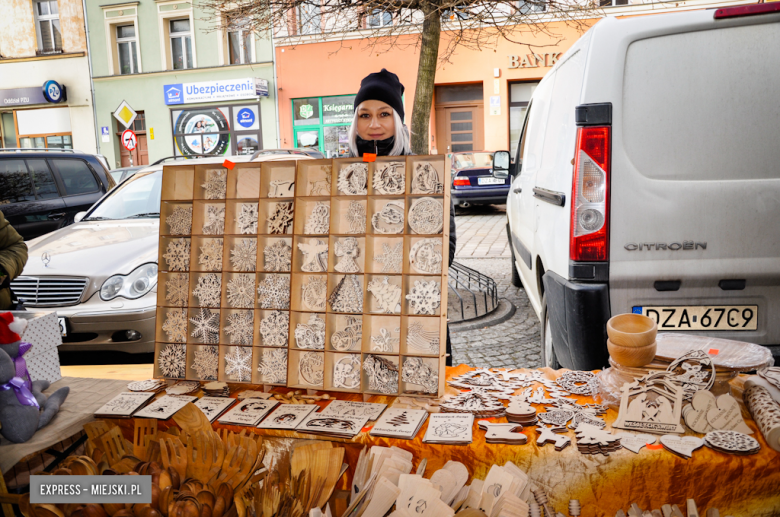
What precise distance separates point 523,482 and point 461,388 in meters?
0.54

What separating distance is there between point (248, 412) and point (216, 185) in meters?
Result: 0.81

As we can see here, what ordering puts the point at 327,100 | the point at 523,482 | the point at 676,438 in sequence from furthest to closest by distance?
the point at 327,100, the point at 676,438, the point at 523,482

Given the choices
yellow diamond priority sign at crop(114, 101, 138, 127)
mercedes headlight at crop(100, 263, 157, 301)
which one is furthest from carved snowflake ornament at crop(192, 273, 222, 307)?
yellow diamond priority sign at crop(114, 101, 138, 127)

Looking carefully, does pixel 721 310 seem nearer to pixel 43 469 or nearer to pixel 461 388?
pixel 461 388

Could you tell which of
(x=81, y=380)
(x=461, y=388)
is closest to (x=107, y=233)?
(x=81, y=380)

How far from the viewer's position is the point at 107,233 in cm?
493

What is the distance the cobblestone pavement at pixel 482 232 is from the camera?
9.54m

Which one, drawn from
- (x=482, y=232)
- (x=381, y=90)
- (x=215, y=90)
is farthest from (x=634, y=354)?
(x=215, y=90)

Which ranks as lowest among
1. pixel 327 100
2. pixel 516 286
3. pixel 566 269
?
pixel 516 286

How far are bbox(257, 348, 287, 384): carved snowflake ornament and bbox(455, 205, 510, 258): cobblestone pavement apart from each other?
7.30 meters

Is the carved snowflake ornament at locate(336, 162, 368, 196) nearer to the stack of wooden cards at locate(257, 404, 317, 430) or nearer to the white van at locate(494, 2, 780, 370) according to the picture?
the stack of wooden cards at locate(257, 404, 317, 430)

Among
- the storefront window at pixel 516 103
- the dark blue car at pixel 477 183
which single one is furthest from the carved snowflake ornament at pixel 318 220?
the storefront window at pixel 516 103

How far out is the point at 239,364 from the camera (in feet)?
6.74

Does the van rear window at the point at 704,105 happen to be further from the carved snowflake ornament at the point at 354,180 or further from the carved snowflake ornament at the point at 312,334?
the carved snowflake ornament at the point at 312,334
